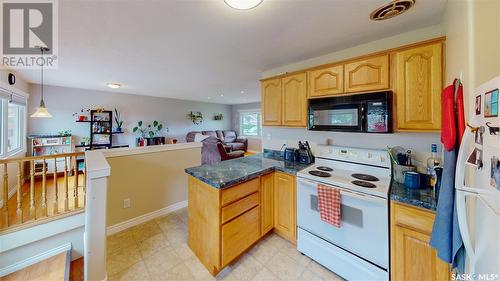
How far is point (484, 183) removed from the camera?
696 mm

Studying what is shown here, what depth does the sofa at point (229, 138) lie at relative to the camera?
7.69 m

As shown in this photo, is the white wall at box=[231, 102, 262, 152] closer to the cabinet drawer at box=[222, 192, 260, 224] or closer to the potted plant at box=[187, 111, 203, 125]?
the potted plant at box=[187, 111, 203, 125]

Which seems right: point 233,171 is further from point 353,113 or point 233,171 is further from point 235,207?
point 353,113

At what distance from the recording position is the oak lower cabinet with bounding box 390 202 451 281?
4.04ft

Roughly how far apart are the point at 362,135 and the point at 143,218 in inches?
122

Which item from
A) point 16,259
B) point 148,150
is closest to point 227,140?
point 148,150

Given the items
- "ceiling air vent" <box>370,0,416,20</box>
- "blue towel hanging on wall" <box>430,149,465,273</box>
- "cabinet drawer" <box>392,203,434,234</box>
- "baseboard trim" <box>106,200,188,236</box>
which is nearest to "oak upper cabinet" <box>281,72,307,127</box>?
"ceiling air vent" <box>370,0,416,20</box>

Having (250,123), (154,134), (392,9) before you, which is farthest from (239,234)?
(250,123)

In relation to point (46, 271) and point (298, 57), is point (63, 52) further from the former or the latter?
point (298, 57)

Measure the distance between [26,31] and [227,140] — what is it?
7015mm

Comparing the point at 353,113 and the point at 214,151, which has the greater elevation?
the point at 353,113

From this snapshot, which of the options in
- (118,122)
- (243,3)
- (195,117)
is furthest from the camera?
(195,117)

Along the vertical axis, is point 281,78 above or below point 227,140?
above

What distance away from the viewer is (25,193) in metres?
3.33
